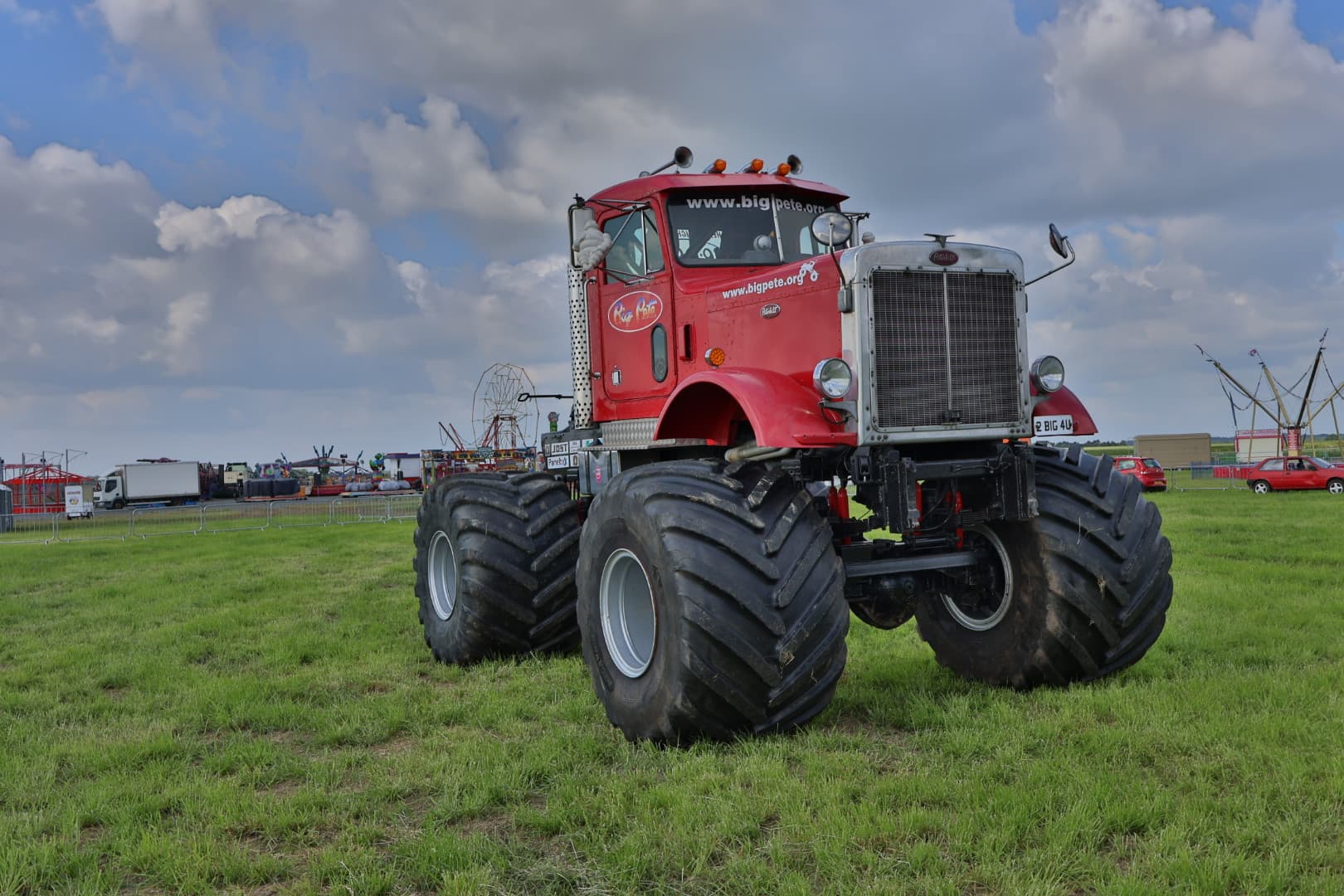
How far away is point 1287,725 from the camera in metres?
5.40

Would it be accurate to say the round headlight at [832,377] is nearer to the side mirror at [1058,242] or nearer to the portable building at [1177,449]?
the side mirror at [1058,242]

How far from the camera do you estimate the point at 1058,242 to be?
6.20 metres

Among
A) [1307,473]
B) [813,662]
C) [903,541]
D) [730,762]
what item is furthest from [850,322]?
[1307,473]

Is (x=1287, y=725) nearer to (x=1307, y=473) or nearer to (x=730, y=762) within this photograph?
(x=730, y=762)

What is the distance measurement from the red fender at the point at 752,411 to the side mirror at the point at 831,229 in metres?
0.91

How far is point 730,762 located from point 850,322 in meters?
2.57

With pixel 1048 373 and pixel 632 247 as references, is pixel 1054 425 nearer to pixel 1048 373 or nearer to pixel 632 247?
pixel 1048 373

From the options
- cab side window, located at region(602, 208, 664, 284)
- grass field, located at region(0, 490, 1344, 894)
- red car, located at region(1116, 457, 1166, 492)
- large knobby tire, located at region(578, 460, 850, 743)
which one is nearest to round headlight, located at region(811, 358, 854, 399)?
large knobby tire, located at region(578, 460, 850, 743)

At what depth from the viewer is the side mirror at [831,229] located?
6254 millimetres

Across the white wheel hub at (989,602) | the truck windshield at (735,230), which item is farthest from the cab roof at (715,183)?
the white wheel hub at (989,602)

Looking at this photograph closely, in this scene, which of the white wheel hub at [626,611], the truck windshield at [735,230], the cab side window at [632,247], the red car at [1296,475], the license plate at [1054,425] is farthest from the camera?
the red car at [1296,475]

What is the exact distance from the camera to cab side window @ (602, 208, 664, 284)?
7531 millimetres

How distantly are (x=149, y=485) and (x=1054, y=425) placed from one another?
6367 centimetres

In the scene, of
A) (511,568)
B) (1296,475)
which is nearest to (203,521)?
(511,568)
